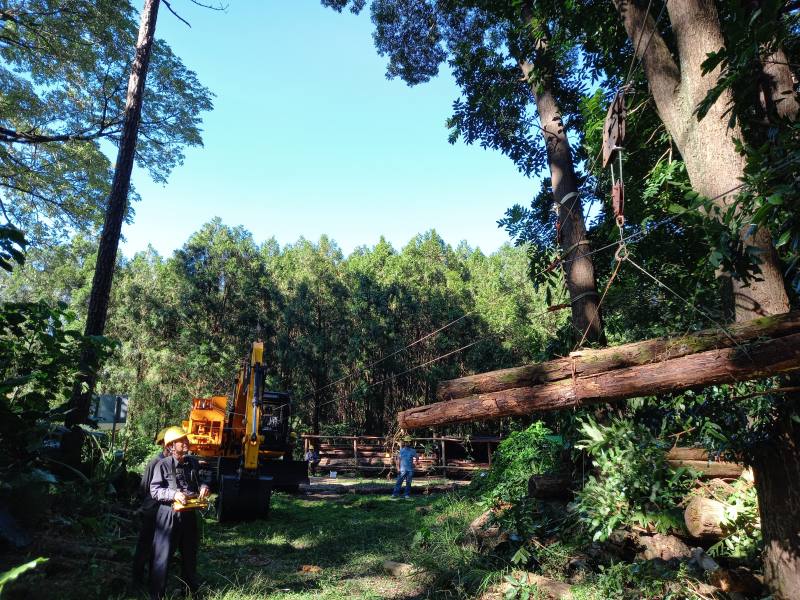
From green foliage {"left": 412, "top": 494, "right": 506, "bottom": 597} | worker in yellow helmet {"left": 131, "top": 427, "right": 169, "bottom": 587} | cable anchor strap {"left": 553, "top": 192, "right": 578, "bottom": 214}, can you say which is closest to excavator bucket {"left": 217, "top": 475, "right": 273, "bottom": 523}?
green foliage {"left": 412, "top": 494, "right": 506, "bottom": 597}

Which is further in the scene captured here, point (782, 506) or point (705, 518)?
point (705, 518)

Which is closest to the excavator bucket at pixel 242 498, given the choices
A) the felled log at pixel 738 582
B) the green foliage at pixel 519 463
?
the green foliage at pixel 519 463

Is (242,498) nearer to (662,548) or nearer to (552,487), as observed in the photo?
(552,487)

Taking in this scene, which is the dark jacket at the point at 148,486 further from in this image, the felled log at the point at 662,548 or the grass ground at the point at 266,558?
the felled log at the point at 662,548

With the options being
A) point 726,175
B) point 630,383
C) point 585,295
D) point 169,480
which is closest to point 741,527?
point 630,383

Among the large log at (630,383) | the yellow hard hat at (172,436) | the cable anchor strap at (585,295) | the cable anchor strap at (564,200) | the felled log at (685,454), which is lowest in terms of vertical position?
the felled log at (685,454)

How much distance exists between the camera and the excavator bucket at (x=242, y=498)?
8.66m

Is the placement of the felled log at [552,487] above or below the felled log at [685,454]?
below

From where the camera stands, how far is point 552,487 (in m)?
6.29

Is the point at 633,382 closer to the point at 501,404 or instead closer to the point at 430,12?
the point at 501,404

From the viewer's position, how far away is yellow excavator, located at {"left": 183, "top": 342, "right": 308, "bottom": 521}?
28.9ft

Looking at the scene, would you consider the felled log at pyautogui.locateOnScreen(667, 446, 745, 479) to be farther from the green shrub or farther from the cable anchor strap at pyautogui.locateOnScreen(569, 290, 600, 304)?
the cable anchor strap at pyautogui.locateOnScreen(569, 290, 600, 304)

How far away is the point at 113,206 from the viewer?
8375mm

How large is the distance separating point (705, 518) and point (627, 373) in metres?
2.28
